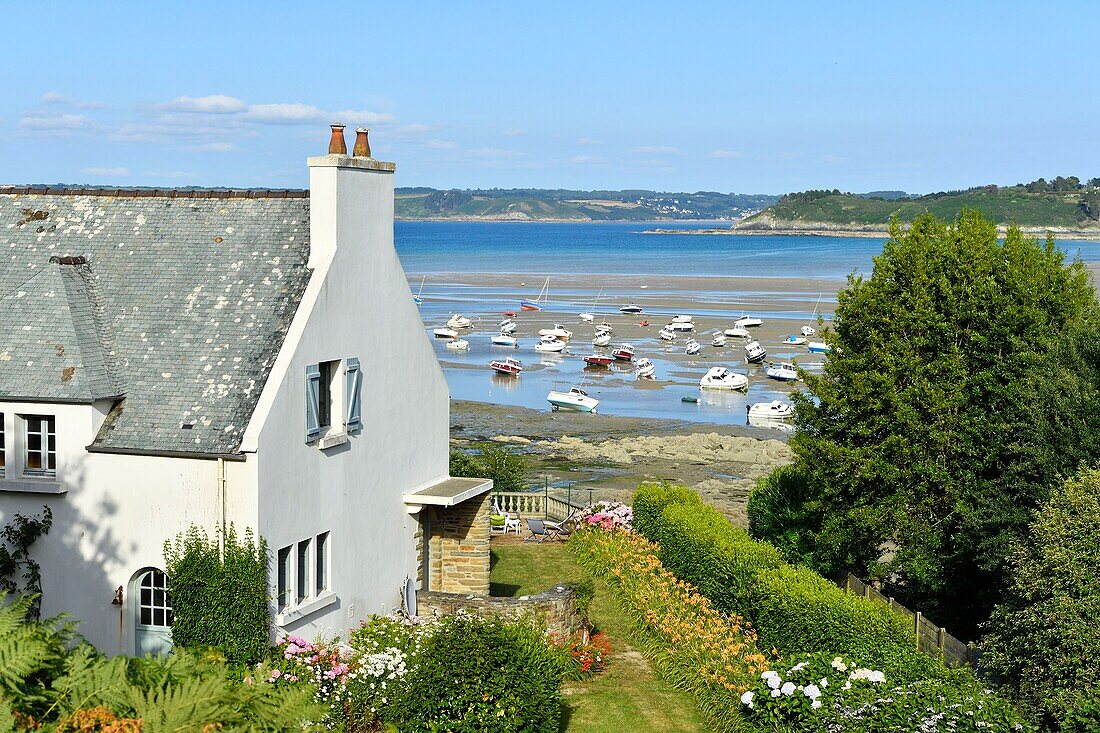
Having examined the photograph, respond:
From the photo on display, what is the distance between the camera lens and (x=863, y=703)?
52.1ft

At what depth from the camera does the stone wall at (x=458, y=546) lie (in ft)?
80.4

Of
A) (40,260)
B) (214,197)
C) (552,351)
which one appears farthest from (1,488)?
(552,351)

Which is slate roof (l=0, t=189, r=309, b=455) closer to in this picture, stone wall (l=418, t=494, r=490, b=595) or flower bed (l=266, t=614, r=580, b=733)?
flower bed (l=266, t=614, r=580, b=733)

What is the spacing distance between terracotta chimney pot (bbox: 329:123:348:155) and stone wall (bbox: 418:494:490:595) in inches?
314

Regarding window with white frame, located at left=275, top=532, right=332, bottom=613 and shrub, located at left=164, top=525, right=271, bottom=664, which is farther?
window with white frame, located at left=275, top=532, right=332, bottom=613

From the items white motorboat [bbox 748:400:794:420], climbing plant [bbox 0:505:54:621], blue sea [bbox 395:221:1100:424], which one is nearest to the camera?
climbing plant [bbox 0:505:54:621]

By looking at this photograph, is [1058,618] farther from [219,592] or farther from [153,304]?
[153,304]

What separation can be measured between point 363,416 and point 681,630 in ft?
23.5

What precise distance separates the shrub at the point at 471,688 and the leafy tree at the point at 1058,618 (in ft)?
22.8

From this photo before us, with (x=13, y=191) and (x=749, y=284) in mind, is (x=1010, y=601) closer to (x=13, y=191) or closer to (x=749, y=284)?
(x=13, y=191)

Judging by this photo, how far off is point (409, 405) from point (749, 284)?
141 meters

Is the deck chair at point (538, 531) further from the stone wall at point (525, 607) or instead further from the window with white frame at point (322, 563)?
the window with white frame at point (322, 563)

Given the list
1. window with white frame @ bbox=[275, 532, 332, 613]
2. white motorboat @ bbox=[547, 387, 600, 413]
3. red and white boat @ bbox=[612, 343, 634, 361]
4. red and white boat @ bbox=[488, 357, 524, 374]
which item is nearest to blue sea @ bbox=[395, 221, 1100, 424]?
red and white boat @ bbox=[488, 357, 524, 374]

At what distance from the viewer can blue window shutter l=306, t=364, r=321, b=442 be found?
18.9m
